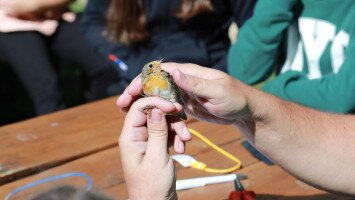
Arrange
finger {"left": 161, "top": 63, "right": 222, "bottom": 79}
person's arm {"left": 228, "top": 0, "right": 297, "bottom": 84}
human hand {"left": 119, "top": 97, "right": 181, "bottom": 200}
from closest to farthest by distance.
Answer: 1. human hand {"left": 119, "top": 97, "right": 181, "bottom": 200}
2. finger {"left": 161, "top": 63, "right": 222, "bottom": 79}
3. person's arm {"left": 228, "top": 0, "right": 297, "bottom": 84}

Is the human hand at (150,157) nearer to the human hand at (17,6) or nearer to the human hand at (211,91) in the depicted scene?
the human hand at (211,91)

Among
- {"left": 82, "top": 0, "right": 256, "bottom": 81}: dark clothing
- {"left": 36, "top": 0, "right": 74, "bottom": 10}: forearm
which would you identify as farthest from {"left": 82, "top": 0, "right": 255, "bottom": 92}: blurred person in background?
{"left": 36, "top": 0, "right": 74, "bottom": 10}: forearm

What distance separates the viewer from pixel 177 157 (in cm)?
150

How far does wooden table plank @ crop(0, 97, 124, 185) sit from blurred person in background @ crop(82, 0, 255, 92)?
66cm

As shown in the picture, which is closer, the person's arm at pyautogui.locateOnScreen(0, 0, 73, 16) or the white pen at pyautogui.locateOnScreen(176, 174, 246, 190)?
the white pen at pyautogui.locateOnScreen(176, 174, 246, 190)

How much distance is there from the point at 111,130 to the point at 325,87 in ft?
2.21

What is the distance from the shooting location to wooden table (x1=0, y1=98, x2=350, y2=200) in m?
1.34

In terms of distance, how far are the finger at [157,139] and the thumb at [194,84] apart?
0.24 feet

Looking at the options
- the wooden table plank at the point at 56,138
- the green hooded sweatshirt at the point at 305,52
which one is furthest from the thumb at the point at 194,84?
the green hooded sweatshirt at the point at 305,52

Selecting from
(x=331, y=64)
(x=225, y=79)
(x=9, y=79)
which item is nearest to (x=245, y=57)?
(x=331, y=64)

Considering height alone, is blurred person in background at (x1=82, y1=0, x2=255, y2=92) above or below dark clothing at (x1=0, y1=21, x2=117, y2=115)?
above

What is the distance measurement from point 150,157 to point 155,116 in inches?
3.2

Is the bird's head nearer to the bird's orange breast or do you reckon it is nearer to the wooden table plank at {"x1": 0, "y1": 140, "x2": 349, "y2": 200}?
the bird's orange breast

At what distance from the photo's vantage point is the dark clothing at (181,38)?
7.93 ft
